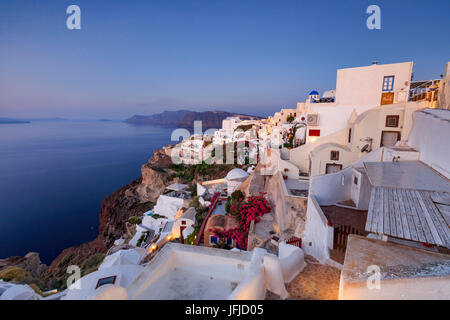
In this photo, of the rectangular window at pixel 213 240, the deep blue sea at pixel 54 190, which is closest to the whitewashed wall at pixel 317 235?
the rectangular window at pixel 213 240

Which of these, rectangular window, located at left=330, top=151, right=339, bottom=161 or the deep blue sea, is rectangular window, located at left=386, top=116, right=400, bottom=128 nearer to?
rectangular window, located at left=330, top=151, right=339, bottom=161

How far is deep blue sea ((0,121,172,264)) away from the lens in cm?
3906

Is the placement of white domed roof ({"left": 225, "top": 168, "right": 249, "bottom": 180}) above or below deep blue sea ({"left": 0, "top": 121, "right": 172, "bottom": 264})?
above

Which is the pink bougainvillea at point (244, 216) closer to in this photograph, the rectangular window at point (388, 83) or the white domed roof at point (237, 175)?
the white domed roof at point (237, 175)

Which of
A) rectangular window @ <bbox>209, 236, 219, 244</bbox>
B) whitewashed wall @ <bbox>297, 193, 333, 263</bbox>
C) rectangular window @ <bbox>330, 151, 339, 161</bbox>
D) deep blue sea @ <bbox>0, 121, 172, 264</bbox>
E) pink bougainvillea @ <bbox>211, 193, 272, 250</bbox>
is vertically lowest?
deep blue sea @ <bbox>0, 121, 172, 264</bbox>

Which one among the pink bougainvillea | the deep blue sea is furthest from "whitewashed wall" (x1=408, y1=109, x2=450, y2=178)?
the deep blue sea

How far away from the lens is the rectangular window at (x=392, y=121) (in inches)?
394

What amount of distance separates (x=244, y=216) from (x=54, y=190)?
66.0 m

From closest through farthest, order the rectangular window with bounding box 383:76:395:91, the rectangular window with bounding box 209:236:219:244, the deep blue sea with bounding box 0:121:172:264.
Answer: the rectangular window with bounding box 383:76:395:91 < the rectangular window with bounding box 209:236:219:244 < the deep blue sea with bounding box 0:121:172:264

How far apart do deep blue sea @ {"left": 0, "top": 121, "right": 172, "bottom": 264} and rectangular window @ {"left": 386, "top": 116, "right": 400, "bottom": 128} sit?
4618 centimetres

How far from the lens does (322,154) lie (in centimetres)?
1113

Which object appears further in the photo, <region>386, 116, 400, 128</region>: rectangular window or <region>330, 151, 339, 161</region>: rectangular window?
<region>330, 151, 339, 161</region>: rectangular window

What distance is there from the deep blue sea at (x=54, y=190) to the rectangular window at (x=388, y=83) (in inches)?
1850
